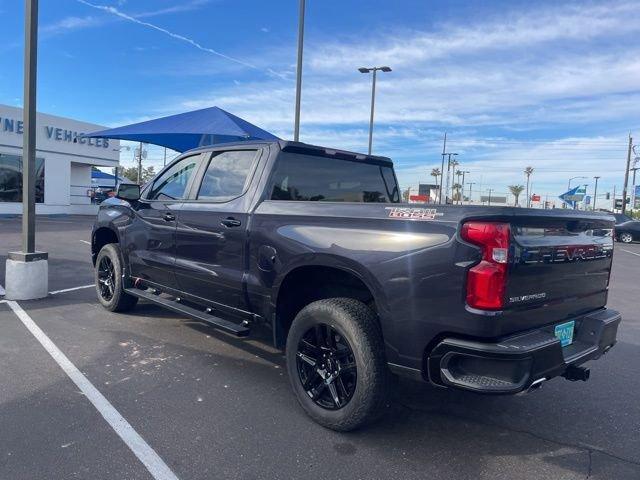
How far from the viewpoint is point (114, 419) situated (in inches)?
136

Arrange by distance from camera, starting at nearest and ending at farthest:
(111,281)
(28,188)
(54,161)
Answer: (111,281), (28,188), (54,161)

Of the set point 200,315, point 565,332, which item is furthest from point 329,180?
point 565,332

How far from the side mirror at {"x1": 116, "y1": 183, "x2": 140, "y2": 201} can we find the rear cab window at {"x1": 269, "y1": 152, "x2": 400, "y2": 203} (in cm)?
205

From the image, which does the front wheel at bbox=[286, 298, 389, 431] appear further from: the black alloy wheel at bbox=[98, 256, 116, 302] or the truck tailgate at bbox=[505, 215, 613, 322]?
the black alloy wheel at bbox=[98, 256, 116, 302]

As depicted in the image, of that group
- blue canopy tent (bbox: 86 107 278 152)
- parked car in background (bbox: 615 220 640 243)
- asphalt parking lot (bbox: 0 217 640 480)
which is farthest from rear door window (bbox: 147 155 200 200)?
parked car in background (bbox: 615 220 640 243)

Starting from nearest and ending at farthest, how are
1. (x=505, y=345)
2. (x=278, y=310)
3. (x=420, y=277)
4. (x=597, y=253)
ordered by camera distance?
(x=505, y=345) < (x=420, y=277) < (x=597, y=253) < (x=278, y=310)

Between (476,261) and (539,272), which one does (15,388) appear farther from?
(539,272)

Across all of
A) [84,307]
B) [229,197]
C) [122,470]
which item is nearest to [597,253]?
[229,197]

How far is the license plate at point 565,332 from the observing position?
3193mm

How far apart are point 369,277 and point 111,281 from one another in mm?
4149

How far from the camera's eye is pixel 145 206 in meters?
5.48

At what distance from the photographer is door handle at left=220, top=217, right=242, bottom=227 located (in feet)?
13.6

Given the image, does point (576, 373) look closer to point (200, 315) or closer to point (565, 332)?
point (565, 332)

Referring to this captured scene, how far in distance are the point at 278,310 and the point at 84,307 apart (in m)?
3.77
